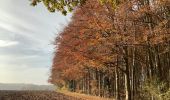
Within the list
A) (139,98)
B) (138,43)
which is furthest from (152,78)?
(139,98)

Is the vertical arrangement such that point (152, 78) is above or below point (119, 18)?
below

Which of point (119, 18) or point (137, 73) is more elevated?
point (119, 18)

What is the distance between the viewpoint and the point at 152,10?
22891 mm

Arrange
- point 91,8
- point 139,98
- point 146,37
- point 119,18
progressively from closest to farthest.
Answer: point 146,37, point 119,18, point 91,8, point 139,98

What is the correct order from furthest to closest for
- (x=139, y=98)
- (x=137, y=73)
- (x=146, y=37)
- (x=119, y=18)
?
(x=137, y=73) < (x=139, y=98) < (x=119, y=18) < (x=146, y=37)

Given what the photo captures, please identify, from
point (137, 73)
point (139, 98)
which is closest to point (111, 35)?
point (139, 98)

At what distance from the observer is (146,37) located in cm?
2275

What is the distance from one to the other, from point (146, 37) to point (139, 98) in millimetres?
16147

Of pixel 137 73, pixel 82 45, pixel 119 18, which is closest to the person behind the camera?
pixel 119 18

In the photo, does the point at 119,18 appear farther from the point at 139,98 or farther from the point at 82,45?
the point at 139,98

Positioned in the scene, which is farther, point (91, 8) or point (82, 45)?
point (82, 45)

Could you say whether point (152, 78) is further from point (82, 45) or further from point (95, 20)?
point (82, 45)

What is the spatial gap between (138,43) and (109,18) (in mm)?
3443

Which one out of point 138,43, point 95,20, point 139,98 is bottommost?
point 139,98
